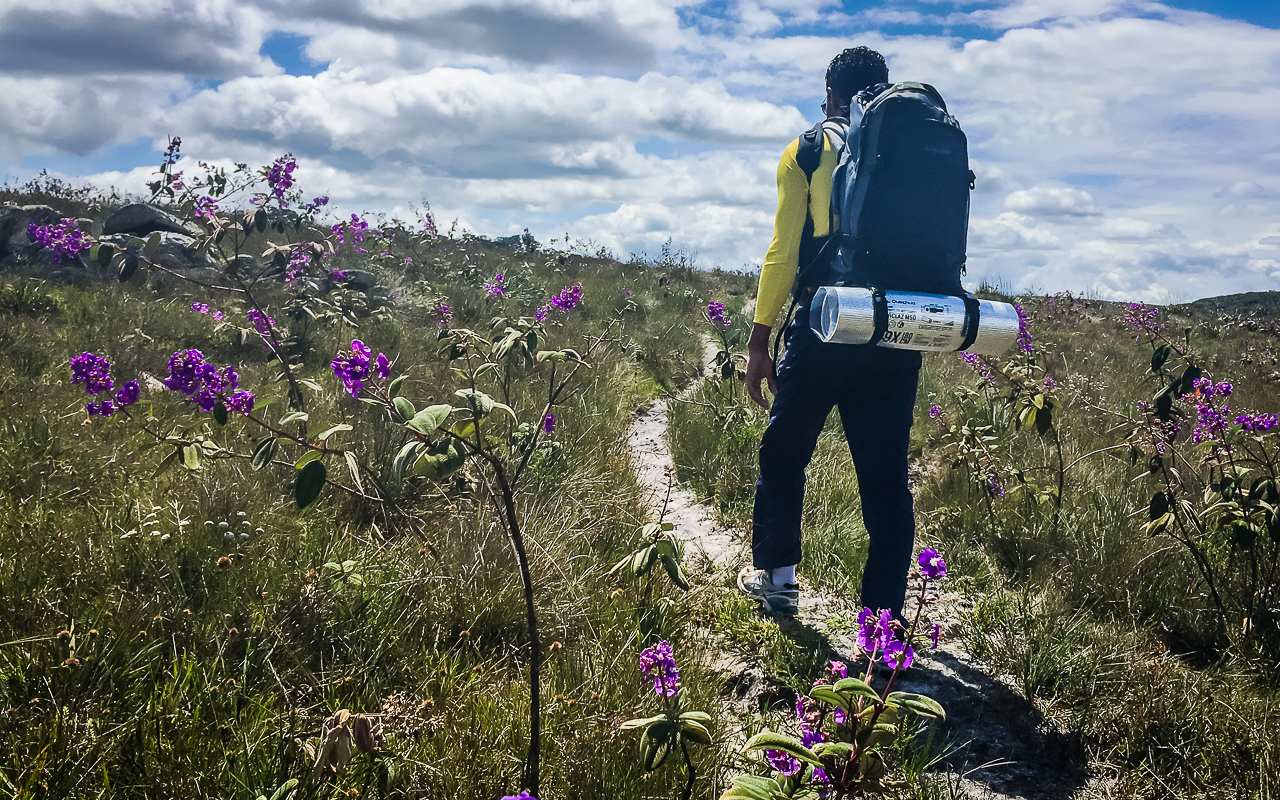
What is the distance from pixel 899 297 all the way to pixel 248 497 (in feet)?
9.10

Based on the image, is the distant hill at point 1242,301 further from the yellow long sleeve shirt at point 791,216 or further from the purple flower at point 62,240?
the purple flower at point 62,240

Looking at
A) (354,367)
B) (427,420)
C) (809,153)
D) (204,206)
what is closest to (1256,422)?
(809,153)

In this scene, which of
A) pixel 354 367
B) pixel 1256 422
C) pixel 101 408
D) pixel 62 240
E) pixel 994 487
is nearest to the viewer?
pixel 354 367

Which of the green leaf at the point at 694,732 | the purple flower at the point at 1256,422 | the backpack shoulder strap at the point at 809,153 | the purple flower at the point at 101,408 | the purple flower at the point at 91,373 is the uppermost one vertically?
the backpack shoulder strap at the point at 809,153

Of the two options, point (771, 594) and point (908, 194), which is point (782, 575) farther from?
point (908, 194)

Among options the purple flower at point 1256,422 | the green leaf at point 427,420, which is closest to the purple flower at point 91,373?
the green leaf at point 427,420

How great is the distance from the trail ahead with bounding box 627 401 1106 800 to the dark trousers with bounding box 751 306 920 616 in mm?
241

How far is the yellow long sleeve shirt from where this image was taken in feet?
8.81

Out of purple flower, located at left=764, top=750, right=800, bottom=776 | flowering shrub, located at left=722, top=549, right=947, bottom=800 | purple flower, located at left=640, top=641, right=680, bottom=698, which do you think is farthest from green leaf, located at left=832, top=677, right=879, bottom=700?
purple flower, located at left=640, top=641, right=680, bottom=698

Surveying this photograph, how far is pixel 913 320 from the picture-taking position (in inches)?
88.9

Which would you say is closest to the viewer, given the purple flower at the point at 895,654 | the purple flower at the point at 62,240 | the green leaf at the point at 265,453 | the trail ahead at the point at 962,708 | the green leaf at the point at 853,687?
the green leaf at the point at 853,687

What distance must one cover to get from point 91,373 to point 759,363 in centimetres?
275

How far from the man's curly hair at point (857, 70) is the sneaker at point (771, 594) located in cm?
209

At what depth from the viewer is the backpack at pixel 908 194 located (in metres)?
2.33
